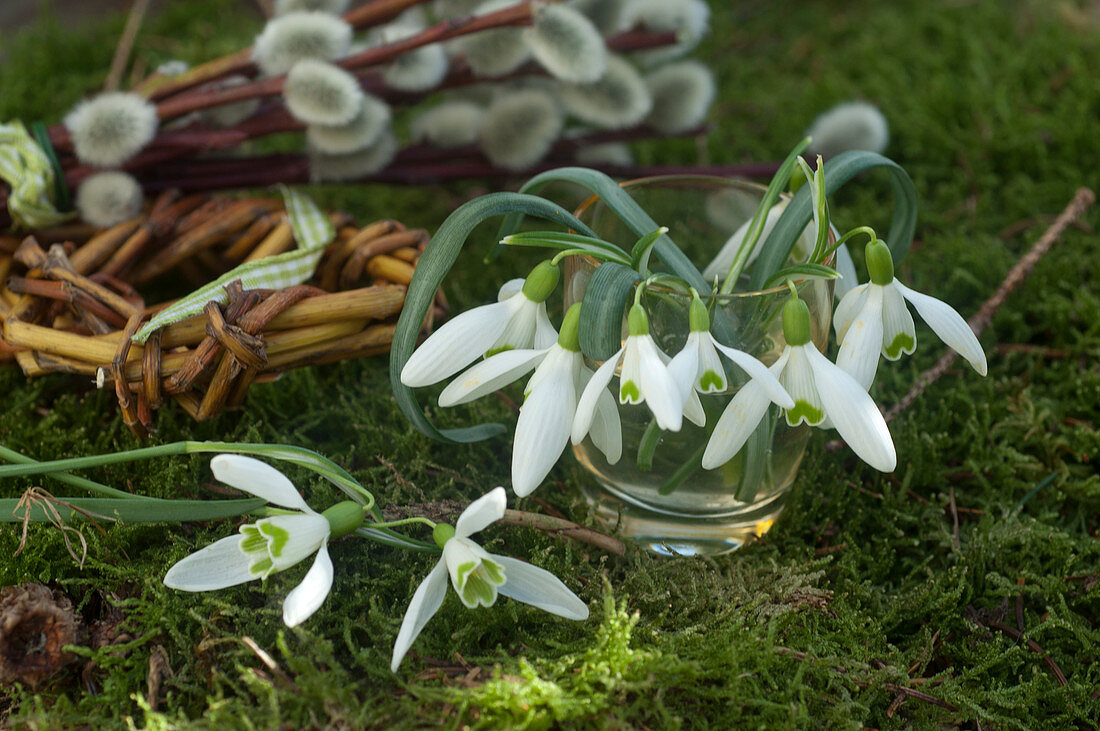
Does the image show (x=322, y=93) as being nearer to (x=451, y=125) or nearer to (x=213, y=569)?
(x=451, y=125)

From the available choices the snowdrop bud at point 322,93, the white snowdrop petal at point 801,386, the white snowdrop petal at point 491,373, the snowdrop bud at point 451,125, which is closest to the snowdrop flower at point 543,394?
the white snowdrop petal at point 491,373

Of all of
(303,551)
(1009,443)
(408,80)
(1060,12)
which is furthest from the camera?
(1060,12)

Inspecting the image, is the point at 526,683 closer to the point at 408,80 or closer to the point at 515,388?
the point at 515,388

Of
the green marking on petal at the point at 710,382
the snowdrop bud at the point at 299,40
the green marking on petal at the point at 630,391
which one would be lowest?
the green marking on petal at the point at 710,382

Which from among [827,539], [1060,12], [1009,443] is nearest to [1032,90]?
[1060,12]

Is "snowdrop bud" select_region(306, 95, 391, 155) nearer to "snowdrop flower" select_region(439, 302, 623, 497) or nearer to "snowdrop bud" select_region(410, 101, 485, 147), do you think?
A: "snowdrop bud" select_region(410, 101, 485, 147)

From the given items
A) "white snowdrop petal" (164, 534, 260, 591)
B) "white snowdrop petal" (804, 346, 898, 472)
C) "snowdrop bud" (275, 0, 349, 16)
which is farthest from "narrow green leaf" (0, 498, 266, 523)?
"snowdrop bud" (275, 0, 349, 16)

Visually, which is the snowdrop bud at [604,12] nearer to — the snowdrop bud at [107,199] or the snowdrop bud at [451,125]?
the snowdrop bud at [451,125]
